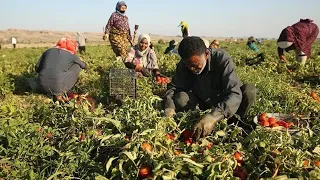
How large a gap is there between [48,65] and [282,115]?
11.8 feet

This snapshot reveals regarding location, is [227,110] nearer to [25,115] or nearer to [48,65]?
→ [25,115]

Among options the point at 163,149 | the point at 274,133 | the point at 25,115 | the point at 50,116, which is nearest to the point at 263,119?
the point at 274,133

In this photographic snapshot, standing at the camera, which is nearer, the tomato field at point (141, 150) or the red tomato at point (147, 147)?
the tomato field at point (141, 150)

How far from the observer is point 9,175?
221cm

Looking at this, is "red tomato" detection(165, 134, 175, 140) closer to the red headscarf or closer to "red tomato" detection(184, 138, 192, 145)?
"red tomato" detection(184, 138, 192, 145)

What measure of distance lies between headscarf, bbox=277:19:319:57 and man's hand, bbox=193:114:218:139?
5.23 m

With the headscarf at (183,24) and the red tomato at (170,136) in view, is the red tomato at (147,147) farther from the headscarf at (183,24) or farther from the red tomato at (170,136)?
the headscarf at (183,24)

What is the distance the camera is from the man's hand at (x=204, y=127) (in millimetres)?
2744

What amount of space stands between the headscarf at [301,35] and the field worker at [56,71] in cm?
452

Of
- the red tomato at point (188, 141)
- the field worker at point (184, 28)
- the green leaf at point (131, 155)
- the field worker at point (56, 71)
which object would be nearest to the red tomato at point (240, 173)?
the red tomato at point (188, 141)

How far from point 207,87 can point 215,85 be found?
0.09 meters

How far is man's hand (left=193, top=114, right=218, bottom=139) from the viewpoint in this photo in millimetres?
2744

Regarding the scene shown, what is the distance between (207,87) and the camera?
12.3 feet

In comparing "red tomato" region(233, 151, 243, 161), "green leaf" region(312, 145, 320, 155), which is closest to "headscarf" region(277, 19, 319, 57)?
"green leaf" region(312, 145, 320, 155)
